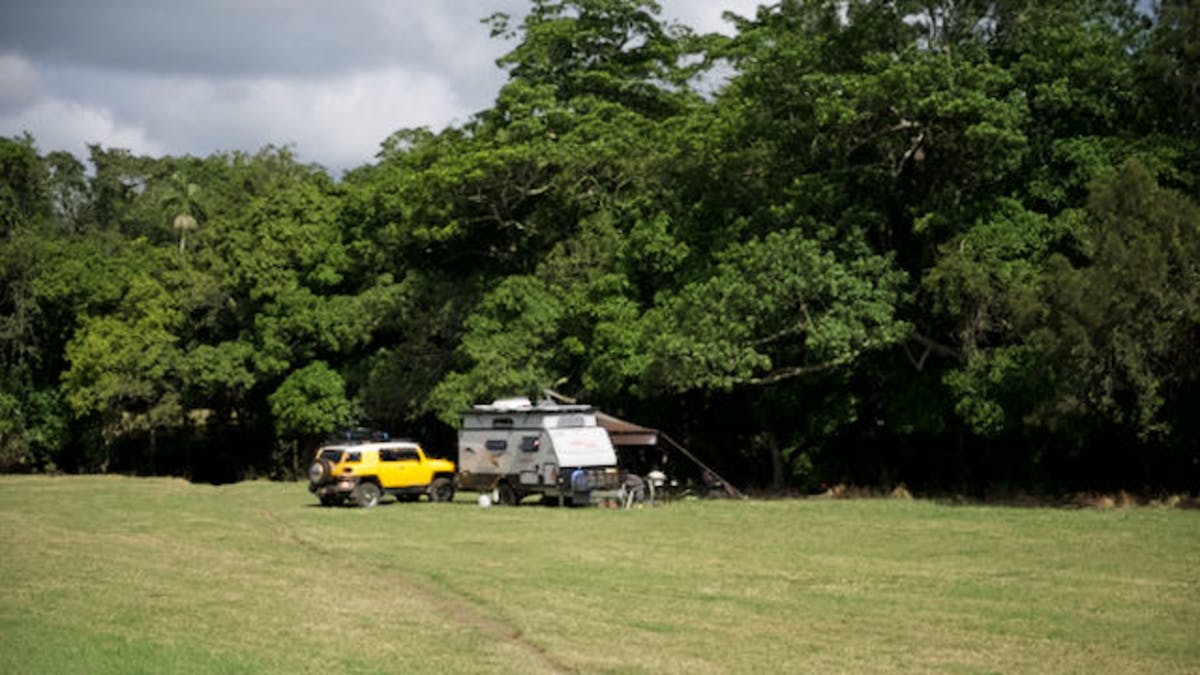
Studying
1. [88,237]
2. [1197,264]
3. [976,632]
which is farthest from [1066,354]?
[88,237]

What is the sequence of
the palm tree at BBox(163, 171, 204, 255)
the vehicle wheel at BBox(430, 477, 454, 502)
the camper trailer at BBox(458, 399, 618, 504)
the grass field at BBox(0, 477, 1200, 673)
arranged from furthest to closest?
the palm tree at BBox(163, 171, 204, 255), the vehicle wheel at BBox(430, 477, 454, 502), the camper trailer at BBox(458, 399, 618, 504), the grass field at BBox(0, 477, 1200, 673)

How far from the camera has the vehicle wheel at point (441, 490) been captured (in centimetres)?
3741

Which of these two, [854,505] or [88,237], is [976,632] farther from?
[88,237]

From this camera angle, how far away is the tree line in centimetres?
3309

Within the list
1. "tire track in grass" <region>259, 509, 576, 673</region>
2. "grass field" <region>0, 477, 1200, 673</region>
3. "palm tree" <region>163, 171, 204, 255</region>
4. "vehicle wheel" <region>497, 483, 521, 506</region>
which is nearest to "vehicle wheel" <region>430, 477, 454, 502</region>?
"vehicle wheel" <region>497, 483, 521, 506</region>

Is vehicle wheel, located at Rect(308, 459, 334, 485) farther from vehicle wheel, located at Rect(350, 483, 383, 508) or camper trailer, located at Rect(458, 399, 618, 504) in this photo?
camper trailer, located at Rect(458, 399, 618, 504)

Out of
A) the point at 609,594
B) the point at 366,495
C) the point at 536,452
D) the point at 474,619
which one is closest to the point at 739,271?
the point at 536,452

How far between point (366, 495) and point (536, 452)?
4.73 m

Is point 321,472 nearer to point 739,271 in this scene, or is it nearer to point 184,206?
point 739,271

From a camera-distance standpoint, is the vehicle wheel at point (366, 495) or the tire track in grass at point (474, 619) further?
the vehicle wheel at point (366, 495)

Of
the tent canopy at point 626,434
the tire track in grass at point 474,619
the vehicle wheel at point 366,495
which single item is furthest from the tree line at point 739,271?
the tire track in grass at point 474,619

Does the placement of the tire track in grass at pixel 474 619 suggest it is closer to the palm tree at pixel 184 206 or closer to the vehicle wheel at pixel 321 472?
the vehicle wheel at pixel 321 472

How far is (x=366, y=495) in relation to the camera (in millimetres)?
35281

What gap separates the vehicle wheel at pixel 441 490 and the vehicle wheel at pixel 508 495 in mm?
1819
